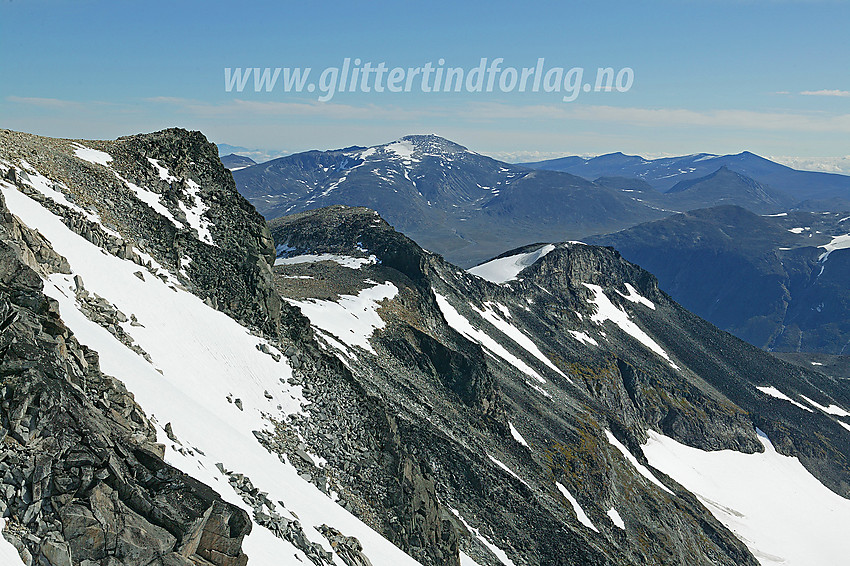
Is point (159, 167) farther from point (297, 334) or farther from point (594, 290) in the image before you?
point (594, 290)

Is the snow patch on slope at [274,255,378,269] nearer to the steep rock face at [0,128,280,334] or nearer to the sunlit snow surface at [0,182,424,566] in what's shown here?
the steep rock face at [0,128,280,334]

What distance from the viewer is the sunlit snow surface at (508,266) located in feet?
539

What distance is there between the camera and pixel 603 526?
235 ft

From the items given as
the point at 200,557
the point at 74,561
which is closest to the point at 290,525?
the point at 200,557

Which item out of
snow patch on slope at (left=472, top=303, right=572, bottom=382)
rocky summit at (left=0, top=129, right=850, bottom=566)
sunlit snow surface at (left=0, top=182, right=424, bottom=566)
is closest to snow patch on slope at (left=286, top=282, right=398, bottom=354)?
rocky summit at (left=0, top=129, right=850, bottom=566)

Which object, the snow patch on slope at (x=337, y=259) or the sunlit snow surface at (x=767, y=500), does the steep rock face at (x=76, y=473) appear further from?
the sunlit snow surface at (x=767, y=500)

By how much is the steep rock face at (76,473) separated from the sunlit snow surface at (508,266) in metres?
142

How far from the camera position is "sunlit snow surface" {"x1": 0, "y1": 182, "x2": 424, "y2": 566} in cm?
2334

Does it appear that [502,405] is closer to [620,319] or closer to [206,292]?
[206,292]

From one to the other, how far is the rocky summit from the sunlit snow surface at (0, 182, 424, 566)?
153 mm

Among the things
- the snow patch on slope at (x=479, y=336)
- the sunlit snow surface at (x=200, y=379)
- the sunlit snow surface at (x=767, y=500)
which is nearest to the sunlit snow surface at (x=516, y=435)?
the snow patch on slope at (x=479, y=336)

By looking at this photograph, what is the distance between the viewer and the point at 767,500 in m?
125

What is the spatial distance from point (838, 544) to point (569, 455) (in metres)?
81.5

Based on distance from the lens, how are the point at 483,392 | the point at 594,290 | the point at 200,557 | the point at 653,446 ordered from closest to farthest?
the point at 200,557, the point at 483,392, the point at 653,446, the point at 594,290
